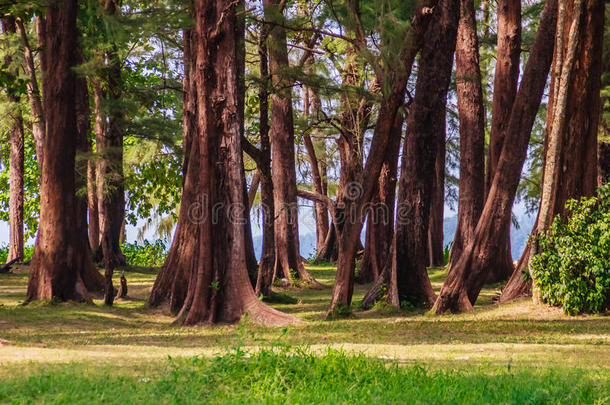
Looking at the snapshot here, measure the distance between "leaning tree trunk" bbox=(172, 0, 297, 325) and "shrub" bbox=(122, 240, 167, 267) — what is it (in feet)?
59.1

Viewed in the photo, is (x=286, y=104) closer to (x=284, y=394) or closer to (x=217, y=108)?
(x=217, y=108)

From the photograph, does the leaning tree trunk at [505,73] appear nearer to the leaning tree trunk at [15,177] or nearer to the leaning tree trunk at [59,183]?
the leaning tree trunk at [59,183]

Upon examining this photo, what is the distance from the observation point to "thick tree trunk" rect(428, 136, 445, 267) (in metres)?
27.8

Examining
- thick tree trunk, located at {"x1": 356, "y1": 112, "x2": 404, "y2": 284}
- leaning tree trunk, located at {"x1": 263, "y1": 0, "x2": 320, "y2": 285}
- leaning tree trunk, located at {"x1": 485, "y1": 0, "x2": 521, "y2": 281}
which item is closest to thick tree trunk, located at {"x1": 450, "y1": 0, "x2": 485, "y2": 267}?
leaning tree trunk, located at {"x1": 485, "y1": 0, "x2": 521, "y2": 281}

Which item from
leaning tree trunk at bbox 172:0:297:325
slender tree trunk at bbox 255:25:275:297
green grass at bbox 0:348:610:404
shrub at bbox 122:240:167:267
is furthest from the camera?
shrub at bbox 122:240:167:267

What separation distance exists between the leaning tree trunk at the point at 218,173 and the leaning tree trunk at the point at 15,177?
48.0 ft

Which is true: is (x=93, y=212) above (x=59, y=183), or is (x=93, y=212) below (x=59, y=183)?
above

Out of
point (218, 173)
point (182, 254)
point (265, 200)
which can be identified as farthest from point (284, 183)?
point (218, 173)

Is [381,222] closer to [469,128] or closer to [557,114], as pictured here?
[469,128]

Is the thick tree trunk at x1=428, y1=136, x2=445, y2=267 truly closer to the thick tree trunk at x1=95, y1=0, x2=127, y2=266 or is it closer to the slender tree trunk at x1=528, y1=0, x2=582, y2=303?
the thick tree trunk at x1=95, y1=0, x2=127, y2=266

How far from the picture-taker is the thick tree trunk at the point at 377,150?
13.2 m

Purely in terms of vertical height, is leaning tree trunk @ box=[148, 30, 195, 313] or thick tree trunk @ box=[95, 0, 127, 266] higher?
thick tree trunk @ box=[95, 0, 127, 266]

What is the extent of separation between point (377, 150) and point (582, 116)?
11.7 ft

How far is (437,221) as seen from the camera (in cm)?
2820
